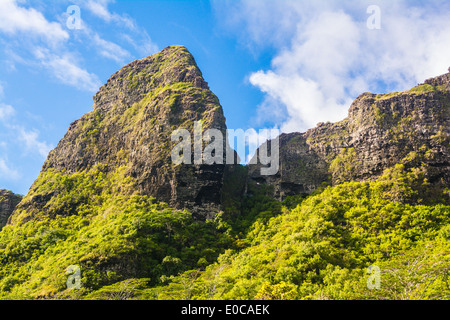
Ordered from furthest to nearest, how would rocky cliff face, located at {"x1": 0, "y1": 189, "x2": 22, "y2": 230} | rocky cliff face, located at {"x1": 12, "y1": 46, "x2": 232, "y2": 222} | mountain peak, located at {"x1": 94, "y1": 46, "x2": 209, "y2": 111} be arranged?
mountain peak, located at {"x1": 94, "y1": 46, "x2": 209, "y2": 111}, rocky cliff face, located at {"x1": 0, "y1": 189, "x2": 22, "y2": 230}, rocky cliff face, located at {"x1": 12, "y1": 46, "x2": 232, "y2": 222}

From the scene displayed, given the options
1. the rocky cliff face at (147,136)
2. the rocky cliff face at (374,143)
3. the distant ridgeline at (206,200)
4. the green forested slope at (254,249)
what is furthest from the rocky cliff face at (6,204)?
the rocky cliff face at (374,143)

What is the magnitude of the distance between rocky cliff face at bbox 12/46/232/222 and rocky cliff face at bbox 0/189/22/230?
9736 millimetres

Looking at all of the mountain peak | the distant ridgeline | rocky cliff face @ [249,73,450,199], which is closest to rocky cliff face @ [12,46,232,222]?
the mountain peak

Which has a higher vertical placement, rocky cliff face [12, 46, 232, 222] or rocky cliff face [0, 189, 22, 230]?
rocky cliff face [12, 46, 232, 222]

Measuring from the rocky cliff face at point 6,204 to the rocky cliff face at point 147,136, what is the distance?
9736mm

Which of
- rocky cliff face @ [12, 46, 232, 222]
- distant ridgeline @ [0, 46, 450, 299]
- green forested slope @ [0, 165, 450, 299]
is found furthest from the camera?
rocky cliff face @ [12, 46, 232, 222]

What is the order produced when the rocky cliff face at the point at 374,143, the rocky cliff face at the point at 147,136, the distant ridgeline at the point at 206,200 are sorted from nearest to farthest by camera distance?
the distant ridgeline at the point at 206,200 < the rocky cliff face at the point at 374,143 < the rocky cliff face at the point at 147,136

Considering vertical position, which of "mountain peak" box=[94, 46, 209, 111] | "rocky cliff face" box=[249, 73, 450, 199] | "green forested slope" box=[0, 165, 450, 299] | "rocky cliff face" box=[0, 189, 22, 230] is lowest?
"green forested slope" box=[0, 165, 450, 299]

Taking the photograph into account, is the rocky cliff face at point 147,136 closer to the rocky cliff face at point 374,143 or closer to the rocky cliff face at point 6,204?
the rocky cliff face at point 6,204

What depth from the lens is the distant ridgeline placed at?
48875 mm

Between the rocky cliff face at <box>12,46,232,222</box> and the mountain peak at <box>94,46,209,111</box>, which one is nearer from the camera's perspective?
the rocky cliff face at <box>12,46,232,222</box>

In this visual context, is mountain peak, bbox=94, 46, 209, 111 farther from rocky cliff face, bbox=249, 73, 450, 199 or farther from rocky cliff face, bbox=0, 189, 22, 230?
rocky cliff face, bbox=0, 189, 22, 230

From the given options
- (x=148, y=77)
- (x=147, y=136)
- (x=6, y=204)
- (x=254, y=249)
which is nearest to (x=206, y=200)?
(x=254, y=249)

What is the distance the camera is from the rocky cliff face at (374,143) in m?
67.1
